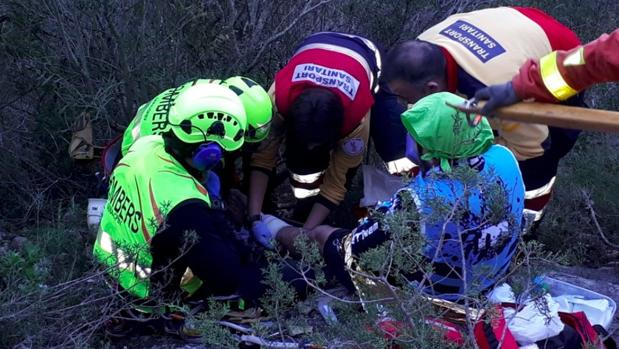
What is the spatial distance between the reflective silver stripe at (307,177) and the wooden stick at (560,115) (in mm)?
1773

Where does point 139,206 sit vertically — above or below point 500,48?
below

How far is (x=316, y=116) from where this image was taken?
4.27 metres

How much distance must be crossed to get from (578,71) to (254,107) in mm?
1677

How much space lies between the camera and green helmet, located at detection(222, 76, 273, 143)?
4.25m

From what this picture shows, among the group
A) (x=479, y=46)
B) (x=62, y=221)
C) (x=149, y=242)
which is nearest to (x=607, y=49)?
(x=479, y=46)

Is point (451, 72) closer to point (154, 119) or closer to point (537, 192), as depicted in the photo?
point (537, 192)

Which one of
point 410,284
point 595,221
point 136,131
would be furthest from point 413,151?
point 595,221

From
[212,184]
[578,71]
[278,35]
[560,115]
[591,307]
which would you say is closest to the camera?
[560,115]

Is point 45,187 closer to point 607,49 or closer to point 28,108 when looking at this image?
point 28,108

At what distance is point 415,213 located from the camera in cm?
295

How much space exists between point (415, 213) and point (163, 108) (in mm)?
1646

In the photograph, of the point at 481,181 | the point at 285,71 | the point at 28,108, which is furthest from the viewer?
the point at 28,108

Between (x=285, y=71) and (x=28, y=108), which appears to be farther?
(x=28, y=108)

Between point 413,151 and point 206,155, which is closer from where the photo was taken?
point 206,155
